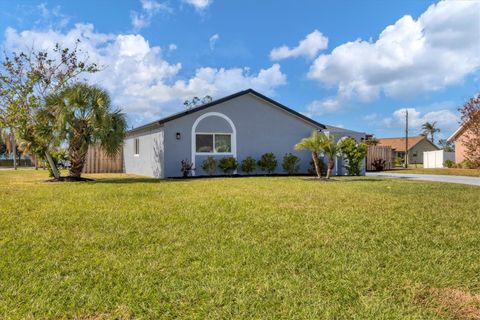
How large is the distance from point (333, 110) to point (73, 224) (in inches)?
903

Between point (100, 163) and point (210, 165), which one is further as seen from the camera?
point (100, 163)

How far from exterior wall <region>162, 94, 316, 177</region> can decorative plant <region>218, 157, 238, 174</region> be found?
77 cm

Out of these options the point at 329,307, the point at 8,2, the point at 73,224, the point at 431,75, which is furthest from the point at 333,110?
the point at 329,307

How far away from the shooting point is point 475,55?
1555 cm

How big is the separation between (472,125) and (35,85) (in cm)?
2090

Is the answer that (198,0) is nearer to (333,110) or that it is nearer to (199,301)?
(333,110)

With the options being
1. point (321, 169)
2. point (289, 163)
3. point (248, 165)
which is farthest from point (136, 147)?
point (321, 169)

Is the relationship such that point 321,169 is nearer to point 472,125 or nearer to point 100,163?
point 472,125

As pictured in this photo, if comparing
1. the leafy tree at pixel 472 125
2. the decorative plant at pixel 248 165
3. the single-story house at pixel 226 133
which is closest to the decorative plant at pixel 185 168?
the single-story house at pixel 226 133

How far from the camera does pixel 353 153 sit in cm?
→ 1978

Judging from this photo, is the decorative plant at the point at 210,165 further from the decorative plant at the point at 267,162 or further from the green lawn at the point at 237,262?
the green lawn at the point at 237,262

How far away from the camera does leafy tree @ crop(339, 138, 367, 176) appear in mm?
19625

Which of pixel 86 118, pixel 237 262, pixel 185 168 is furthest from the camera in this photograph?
pixel 185 168

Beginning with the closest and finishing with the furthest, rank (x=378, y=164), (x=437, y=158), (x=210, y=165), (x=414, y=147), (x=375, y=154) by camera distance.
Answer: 1. (x=210, y=165)
2. (x=378, y=164)
3. (x=375, y=154)
4. (x=437, y=158)
5. (x=414, y=147)
